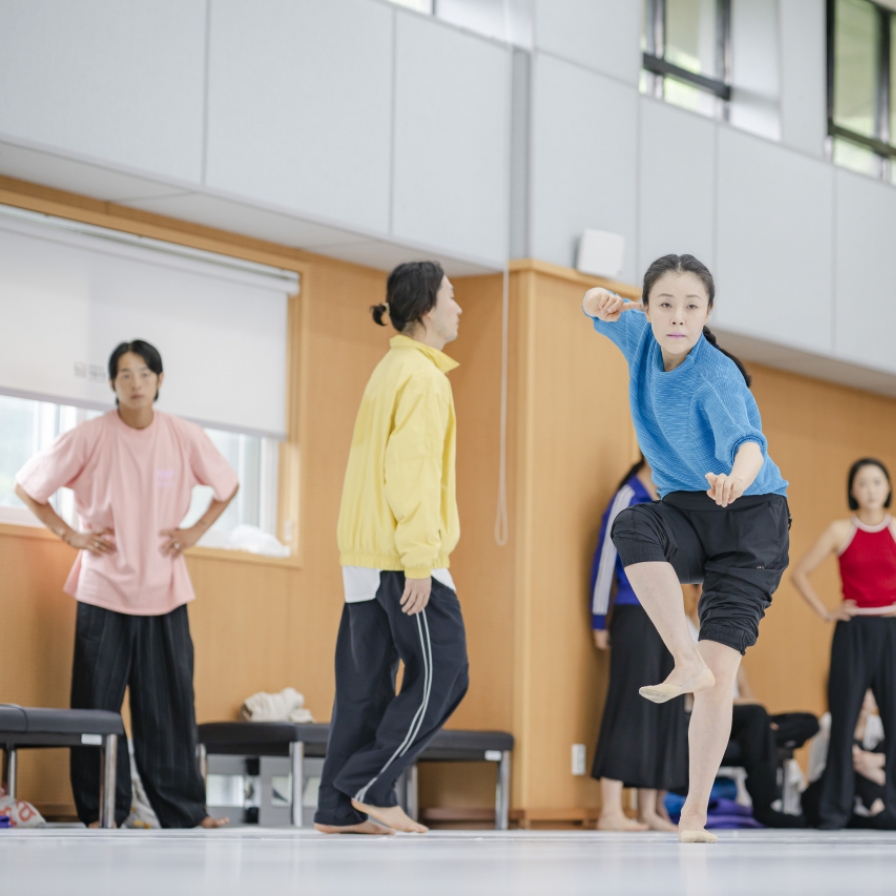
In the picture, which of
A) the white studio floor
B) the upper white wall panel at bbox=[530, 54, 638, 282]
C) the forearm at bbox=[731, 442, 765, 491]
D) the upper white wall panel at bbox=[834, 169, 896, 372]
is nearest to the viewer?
the white studio floor

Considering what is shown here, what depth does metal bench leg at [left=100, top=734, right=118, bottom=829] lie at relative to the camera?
447cm

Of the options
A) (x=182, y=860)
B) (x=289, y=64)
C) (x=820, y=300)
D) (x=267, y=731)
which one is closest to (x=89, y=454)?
(x=267, y=731)

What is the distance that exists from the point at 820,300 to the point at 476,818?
3.25 meters

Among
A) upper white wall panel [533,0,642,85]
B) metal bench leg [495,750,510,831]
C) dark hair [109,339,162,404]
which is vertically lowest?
metal bench leg [495,750,510,831]

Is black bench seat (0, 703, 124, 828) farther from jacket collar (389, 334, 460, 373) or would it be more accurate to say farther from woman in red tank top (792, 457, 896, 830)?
woman in red tank top (792, 457, 896, 830)

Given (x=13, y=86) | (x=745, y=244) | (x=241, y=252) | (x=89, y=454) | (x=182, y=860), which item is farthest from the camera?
(x=745, y=244)

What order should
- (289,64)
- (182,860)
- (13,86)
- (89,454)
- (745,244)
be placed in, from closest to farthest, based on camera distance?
(182,860) < (13,86) < (89,454) < (289,64) < (745,244)

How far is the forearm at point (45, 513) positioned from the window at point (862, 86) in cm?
494

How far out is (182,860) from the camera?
2.34 metres

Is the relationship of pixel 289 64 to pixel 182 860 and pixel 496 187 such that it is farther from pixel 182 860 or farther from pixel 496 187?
pixel 182 860

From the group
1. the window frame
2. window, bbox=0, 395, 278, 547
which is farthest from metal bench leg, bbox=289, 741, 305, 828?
the window frame

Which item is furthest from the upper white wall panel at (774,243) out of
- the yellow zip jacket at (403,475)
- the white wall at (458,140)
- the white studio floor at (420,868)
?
the white studio floor at (420,868)

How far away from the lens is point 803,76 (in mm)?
7789

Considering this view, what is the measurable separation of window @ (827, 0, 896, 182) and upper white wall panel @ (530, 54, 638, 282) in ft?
6.72
